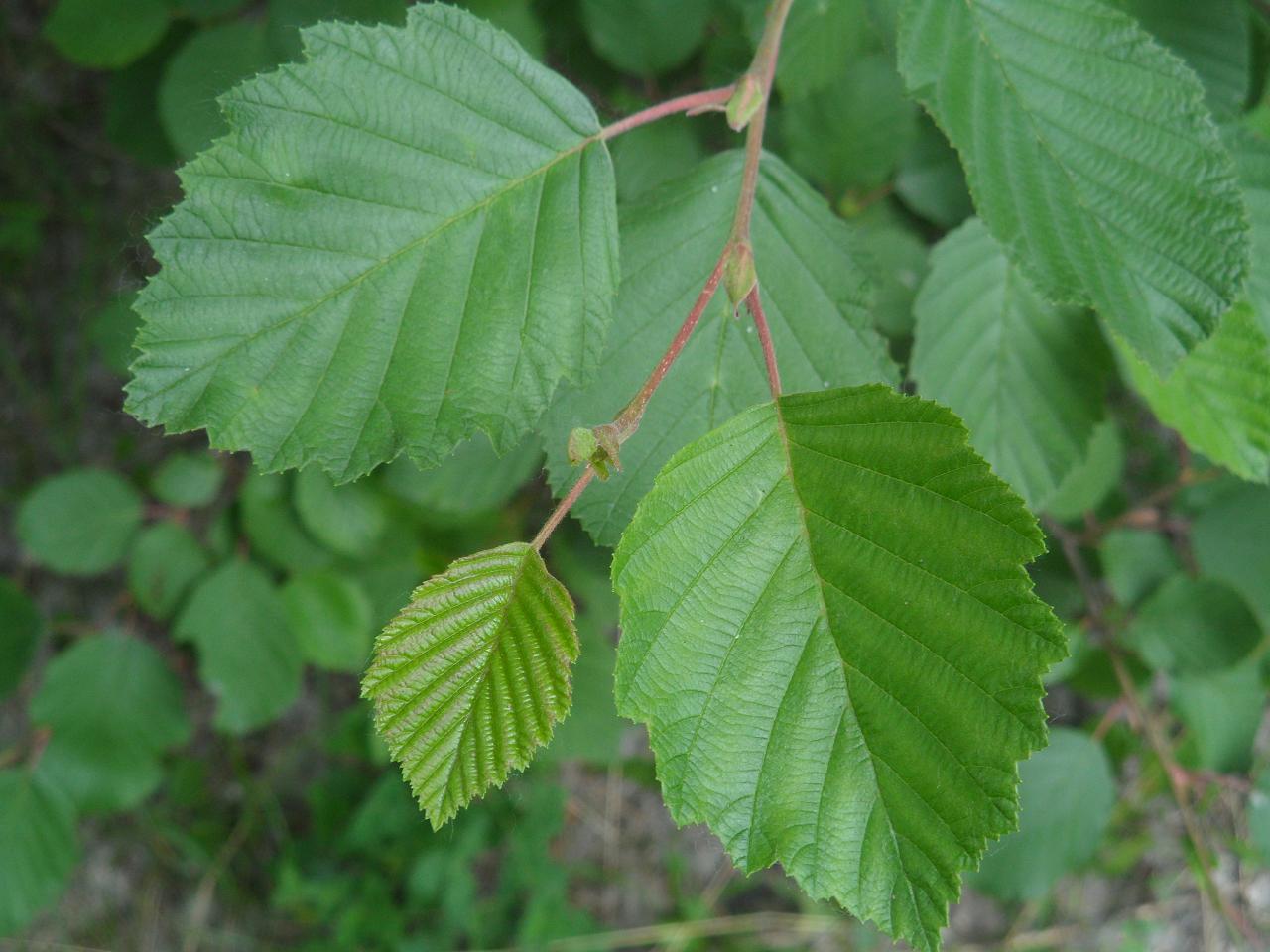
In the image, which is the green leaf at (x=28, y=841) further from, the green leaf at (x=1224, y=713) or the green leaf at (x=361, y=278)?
the green leaf at (x=1224, y=713)

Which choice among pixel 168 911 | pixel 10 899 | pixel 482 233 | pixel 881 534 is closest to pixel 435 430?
pixel 482 233

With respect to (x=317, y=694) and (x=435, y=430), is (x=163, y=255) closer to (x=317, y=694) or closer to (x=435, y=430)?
(x=435, y=430)

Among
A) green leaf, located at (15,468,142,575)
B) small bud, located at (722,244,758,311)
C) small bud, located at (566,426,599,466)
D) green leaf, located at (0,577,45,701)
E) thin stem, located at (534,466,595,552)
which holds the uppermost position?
green leaf, located at (15,468,142,575)

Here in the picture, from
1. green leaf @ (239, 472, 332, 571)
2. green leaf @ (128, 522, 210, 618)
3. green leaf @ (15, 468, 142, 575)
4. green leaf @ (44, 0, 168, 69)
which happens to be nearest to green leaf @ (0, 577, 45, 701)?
green leaf @ (15, 468, 142, 575)

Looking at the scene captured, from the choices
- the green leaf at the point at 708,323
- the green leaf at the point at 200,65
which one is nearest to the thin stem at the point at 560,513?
Answer: the green leaf at the point at 708,323

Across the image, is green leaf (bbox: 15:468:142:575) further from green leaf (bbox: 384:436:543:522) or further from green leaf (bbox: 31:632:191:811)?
green leaf (bbox: 384:436:543:522)
